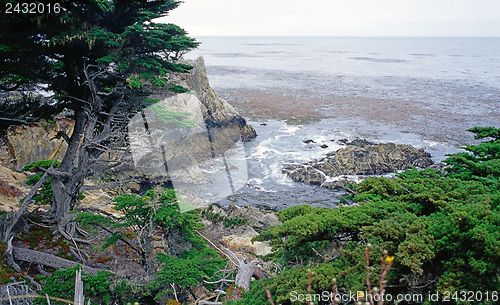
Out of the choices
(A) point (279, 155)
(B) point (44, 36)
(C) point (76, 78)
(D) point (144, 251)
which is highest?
(B) point (44, 36)

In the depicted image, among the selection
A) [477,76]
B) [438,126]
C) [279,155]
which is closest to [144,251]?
[279,155]

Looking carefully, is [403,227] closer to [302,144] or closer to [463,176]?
[463,176]

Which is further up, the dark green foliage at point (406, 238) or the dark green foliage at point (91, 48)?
the dark green foliage at point (91, 48)

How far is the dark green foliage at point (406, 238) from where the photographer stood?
11.3 ft

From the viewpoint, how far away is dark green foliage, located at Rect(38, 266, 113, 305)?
5734 mm

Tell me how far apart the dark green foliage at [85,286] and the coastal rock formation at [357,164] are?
1277 cm

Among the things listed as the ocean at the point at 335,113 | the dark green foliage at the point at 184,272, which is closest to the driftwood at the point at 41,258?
the dark green foliage at the point at 184,272

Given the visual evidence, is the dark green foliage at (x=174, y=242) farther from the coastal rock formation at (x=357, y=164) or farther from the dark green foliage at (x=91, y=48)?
the coastal rock formation at (x=357, y=164)

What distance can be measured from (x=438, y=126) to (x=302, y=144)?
32.3 ft

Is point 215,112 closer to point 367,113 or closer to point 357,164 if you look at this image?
point 357,164

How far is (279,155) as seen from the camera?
71.3 feet

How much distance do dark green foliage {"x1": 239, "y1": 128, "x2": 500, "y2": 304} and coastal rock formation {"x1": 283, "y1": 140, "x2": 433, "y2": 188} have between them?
41.5 feet

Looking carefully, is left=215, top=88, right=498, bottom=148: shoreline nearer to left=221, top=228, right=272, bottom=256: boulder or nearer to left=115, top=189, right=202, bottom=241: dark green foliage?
left=221, top=228, right=272, bottom=256: boulder

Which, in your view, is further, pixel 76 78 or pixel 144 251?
pixel 76 78
